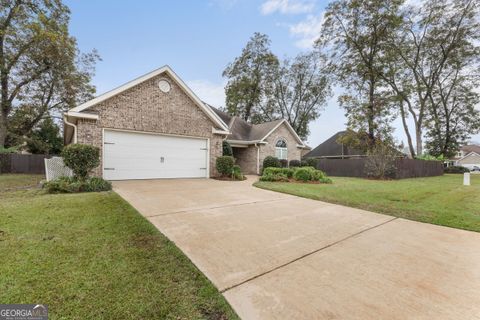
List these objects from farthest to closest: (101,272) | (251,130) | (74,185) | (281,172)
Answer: (251,130), (281,172), (74,185), (101,272)

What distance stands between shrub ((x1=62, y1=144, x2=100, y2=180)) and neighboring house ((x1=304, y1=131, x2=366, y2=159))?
21.1 m

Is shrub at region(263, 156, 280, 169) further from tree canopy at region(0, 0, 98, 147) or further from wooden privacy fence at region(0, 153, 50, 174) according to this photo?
wooden privacy fence at region(0, 153, 50, 174)

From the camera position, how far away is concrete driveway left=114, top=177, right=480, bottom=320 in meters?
1.85

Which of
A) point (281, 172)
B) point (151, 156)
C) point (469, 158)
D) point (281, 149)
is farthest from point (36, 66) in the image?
point (469, 158)

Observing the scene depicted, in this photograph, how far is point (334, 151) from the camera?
24500 millimetres

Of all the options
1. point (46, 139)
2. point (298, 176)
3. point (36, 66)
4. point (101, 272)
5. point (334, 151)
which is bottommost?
point (101, 272)

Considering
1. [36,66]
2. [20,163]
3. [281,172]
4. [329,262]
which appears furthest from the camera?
[36,66]

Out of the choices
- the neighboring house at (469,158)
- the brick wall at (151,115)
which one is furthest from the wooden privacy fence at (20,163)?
the neighboring house at (469,158)

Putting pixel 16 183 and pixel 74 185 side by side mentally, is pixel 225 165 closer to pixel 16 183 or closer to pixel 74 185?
pixel 74 185

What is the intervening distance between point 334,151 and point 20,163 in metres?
28.0

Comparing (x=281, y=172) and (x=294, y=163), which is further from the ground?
(x=294, y=163)

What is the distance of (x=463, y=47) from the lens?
20094 mm

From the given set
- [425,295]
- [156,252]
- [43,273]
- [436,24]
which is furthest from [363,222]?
[436,24]

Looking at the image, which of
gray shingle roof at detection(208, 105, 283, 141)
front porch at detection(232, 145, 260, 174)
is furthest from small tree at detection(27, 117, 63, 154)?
front porch at detection(232, 145, 260, 174)
